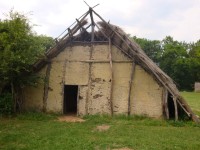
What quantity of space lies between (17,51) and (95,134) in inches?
233

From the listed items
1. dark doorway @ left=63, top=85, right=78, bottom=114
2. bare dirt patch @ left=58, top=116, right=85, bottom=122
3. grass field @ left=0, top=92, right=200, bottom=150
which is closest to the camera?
grass field @ left=0, top=92, right=200, bottom=150

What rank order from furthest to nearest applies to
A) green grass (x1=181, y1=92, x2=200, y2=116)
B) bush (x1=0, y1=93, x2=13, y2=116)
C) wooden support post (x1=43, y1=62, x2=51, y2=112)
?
green grass (x1=181, y1=92, x2=200, y2=116) < wooden support post (x1=43, y1=62, x2=51, y2=112) < bush (x1=0, y1=93, x2=13, y2=116)

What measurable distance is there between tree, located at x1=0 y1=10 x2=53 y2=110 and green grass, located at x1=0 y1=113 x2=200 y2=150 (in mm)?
1936

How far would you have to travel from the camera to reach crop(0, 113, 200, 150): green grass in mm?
10555

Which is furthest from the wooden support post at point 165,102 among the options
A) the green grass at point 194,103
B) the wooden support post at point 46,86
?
the wooden support post at point 46,86

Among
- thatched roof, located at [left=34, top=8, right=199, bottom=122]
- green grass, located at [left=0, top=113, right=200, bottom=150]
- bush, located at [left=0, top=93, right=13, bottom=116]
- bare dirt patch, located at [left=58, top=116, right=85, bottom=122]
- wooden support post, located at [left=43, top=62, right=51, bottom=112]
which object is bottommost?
green grass, located at [left=0, top=113, right=200, bottom=150]

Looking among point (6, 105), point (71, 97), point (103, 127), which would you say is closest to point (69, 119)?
point (103, 127)

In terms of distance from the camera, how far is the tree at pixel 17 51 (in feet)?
47.6

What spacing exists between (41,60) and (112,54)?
392 cm

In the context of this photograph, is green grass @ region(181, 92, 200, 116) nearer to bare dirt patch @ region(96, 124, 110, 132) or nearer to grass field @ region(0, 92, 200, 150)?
grass field @ region(0, 92, 200, 150)

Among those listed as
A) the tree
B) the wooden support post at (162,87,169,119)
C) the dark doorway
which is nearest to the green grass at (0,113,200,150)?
the wooden support post at (162,87,169,119)

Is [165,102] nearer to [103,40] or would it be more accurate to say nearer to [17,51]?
[103,40]

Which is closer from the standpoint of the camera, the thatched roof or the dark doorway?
the thatched roof

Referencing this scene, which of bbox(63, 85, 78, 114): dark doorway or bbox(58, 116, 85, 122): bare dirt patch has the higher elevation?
bbox(63, 85, 78, 114): dark doorway
